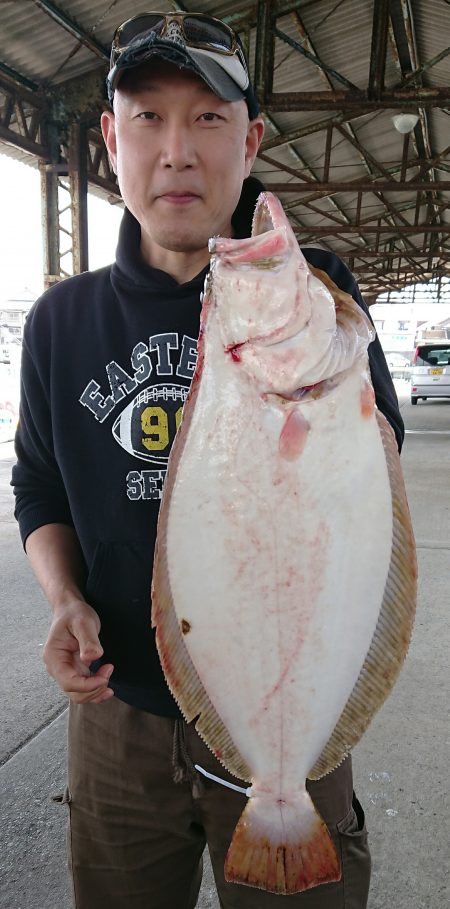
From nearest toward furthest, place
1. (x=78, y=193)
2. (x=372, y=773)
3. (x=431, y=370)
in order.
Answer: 1. (x=372, y=773)
2. (x=78, y=193)
3. (x=431, y=370)

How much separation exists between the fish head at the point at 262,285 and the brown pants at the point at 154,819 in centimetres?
81

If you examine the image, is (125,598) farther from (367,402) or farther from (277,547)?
(367,402)

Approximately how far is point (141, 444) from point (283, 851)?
742 millimetres

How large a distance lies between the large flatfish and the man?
0.76 ft

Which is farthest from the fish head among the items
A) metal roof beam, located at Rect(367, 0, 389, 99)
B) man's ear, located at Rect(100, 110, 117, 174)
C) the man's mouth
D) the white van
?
the white van

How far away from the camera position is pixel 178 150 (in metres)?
1.15

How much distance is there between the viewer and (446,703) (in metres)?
2.80

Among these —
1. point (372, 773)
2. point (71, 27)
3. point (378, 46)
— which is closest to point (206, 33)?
point (372, 773)

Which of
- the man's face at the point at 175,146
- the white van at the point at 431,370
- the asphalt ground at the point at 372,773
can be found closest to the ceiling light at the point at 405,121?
the white van at the point at 431,370

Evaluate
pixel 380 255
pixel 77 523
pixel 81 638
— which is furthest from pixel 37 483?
pixel 380 255

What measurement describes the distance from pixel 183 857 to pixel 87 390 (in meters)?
0.99

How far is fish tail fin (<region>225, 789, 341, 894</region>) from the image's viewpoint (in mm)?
1015

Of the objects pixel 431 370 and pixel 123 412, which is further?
pixel 431 370

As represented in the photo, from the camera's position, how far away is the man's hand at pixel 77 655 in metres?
1.10
